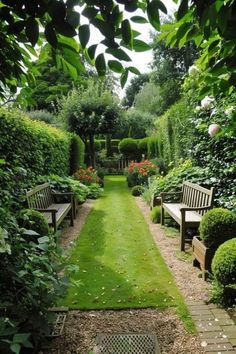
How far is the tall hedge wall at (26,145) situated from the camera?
495 cm

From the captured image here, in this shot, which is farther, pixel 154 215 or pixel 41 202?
pixel 154 215

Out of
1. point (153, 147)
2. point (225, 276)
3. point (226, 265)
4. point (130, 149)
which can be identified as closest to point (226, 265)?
point (226, 265)

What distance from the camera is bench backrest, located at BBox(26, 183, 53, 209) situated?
5726 mm

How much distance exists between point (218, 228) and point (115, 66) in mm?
3453

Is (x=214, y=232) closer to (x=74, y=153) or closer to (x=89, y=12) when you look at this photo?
(x=89, y=12)

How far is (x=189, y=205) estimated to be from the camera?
22.7 ft

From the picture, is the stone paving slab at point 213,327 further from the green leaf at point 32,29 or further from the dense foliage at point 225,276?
the green leaf at point 32,29

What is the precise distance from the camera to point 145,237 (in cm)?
673

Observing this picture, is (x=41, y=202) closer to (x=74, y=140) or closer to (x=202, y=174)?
(x=202, y=174)

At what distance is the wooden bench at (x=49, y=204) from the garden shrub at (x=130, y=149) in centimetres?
1379

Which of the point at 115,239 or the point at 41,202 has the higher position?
the point at 41,202

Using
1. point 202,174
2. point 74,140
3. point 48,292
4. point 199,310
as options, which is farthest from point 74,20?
point 74,140

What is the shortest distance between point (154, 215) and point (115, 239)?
71.9 inches

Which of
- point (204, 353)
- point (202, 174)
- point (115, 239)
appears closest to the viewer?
point (204, 353)
